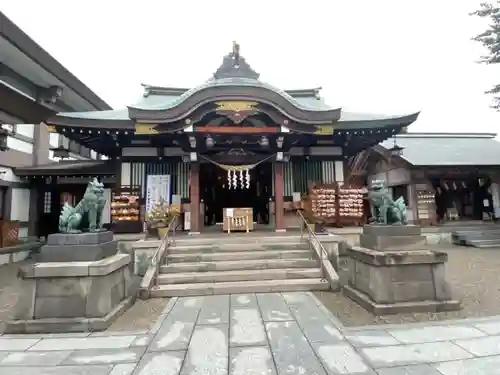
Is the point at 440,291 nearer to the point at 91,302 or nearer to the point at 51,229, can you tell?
the point at 91,302

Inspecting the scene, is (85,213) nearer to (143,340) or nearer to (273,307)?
(143,340)

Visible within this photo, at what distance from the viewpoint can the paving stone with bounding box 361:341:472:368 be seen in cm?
333

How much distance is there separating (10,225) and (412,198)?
17985 millimetres

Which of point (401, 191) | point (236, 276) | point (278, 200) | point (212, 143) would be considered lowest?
point (236, 276)

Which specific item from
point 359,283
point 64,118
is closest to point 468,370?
point 359,283

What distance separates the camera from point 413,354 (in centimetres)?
349

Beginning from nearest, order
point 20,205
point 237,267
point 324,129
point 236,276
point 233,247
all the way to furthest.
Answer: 1. point 236,276
2. point 237,267
3. point 233,247
4. point 324,129
5. point 20,205

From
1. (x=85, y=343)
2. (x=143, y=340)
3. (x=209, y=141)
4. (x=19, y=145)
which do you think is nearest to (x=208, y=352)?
(x=143, y=340)

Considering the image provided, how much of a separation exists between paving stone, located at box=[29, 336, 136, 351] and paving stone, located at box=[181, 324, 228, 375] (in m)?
0.94

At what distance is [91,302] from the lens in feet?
15.3

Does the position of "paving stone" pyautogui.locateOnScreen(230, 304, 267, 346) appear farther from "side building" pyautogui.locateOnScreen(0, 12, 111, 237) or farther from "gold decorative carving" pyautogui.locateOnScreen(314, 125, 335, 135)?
"side building" pyautogui.locateOnScreen(0, 12, 111, 237)

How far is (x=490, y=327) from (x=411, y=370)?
209cm

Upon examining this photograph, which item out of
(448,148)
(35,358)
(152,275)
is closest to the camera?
(35,358)

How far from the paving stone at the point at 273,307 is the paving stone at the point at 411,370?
1.88 m
